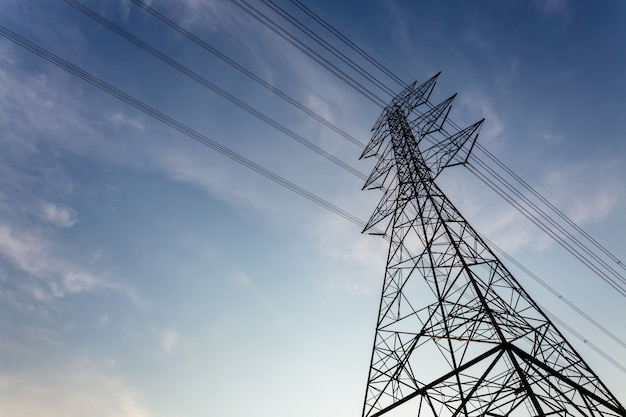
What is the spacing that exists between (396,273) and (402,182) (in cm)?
330

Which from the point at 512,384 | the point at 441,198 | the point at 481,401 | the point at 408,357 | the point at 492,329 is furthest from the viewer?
the point at 441,198

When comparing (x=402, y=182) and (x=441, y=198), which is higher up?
(x=402, y=182)

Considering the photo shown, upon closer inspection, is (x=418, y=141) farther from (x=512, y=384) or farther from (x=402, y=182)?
(x=512, y=384)

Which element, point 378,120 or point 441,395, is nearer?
point 441,395

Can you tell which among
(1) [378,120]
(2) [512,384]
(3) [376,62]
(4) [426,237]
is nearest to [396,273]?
(4) [426,237]

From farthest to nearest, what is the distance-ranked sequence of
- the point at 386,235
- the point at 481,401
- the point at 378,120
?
the point at 378,120 → the point at 386,235 → the point at 481,401

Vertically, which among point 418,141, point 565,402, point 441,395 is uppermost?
point 418,141

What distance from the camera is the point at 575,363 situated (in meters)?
6.70

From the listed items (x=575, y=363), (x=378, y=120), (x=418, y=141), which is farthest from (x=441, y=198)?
(x=378, y=120)

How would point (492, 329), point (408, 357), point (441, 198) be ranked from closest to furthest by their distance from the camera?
point (492, 329), point (408, 357), point (441, 198)

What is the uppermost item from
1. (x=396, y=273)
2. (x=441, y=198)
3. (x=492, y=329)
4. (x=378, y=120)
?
(x=378, y=120)

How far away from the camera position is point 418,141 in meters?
12.9

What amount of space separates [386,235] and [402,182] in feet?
7.20

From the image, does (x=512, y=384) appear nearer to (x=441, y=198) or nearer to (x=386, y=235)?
(x=441, y=198)
